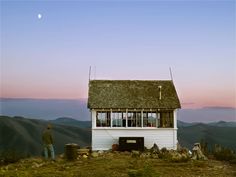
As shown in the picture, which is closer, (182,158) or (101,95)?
(182,158)

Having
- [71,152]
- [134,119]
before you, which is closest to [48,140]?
[71,152]

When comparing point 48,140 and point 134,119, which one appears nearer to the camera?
point 48,140

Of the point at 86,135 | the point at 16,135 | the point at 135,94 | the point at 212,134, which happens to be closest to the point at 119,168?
the point at 135,94

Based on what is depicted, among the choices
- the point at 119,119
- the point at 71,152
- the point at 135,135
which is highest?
the point at 119,119

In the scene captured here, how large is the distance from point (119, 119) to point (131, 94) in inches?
94.3

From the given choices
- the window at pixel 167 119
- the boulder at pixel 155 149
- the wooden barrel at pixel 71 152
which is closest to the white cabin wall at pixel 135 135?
the window at pixel 167 119

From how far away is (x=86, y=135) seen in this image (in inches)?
3679

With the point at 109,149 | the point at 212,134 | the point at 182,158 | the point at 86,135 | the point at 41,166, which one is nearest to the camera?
the point at 41,166

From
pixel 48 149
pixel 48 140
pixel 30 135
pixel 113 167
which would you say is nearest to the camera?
pixel 113 167

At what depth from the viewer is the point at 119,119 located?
1369 inches

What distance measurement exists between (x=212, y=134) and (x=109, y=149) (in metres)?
71.6

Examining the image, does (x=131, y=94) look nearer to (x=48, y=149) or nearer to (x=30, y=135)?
(x=48, y=149)

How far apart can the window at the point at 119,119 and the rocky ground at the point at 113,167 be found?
3295mm

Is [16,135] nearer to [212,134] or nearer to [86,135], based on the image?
[86,135]
